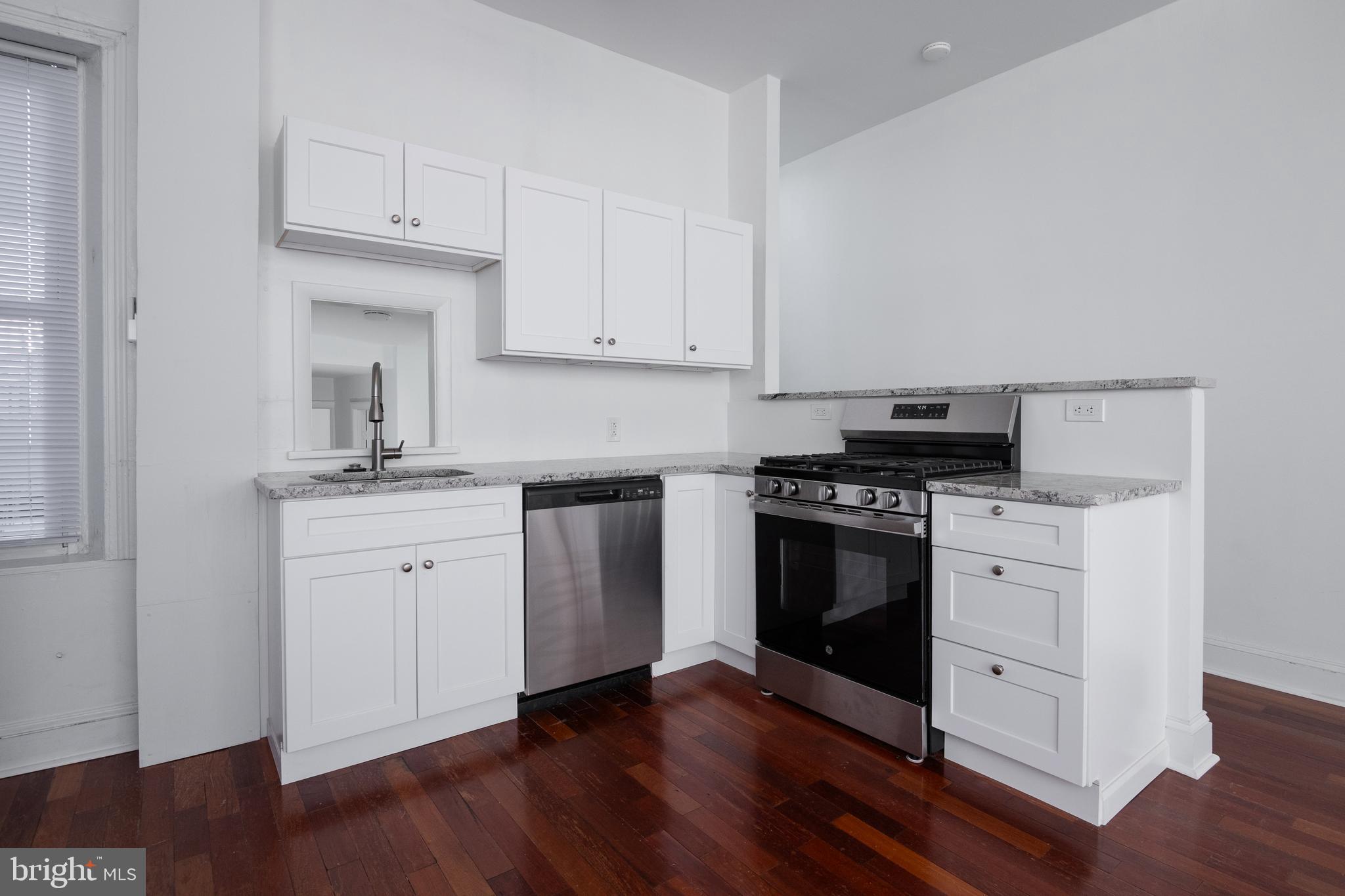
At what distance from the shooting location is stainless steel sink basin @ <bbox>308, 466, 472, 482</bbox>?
8.29 ft

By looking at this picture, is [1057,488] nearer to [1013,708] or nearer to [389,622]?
[1013,708]

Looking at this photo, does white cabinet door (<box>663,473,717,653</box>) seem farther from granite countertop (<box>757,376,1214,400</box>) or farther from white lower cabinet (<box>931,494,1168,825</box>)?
white lower cabinet (<box>931,494,1168,825</box>)

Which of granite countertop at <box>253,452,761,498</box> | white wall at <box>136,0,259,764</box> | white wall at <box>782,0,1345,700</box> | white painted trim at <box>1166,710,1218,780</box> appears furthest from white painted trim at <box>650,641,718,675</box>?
white wall at <box>782,0,1345,700</box>

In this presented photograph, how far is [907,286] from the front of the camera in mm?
4320

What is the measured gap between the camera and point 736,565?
3.04 m

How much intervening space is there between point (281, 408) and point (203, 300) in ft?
1.44

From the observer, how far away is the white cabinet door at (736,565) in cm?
297

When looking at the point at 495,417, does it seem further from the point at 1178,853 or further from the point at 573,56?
the point at 1178,853

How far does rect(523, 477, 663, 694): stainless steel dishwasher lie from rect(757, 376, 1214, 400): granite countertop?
100 centimetres

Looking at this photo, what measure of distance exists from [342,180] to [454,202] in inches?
15.3

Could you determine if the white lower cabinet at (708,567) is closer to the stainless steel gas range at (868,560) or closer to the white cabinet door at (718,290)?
the stainless steel gas range at (868,560)

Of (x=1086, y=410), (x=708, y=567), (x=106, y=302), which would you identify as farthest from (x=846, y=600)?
(x=106, y=302)

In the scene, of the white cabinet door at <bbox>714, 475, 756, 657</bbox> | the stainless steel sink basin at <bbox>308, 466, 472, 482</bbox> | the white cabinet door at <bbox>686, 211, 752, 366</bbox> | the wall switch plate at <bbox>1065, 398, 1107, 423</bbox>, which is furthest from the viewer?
the white cabinet door at <bbox>686, 211, 752, 366</bbox>

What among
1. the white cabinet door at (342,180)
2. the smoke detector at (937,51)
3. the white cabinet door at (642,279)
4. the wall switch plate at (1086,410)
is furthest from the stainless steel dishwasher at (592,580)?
the smoke detector at (937,51)
